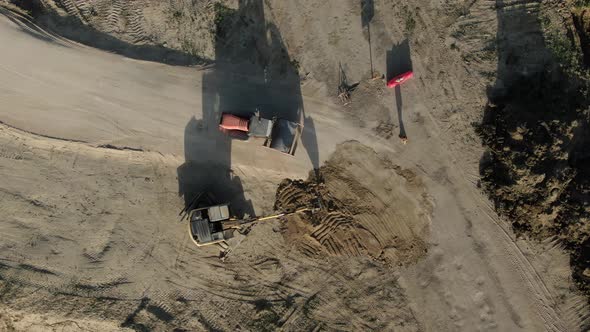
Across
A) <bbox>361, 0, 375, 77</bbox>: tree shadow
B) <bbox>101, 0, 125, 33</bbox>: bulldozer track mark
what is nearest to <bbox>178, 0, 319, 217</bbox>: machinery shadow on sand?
<bbox>361, 0, 375, 77</bbox>: tree shadow

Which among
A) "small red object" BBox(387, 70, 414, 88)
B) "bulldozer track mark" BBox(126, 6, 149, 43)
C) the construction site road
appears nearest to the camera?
"small red object" BBox(387, 70, 414, 88)

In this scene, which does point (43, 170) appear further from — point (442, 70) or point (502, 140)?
point (502, 140)

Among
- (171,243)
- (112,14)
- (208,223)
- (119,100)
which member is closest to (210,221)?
(208,223)

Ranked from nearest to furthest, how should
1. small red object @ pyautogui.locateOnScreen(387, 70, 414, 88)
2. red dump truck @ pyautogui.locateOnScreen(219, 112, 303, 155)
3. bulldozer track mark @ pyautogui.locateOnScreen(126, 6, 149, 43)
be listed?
1. red dump truck @ pyautogui.locateOnScreen(219, 112, 303, 155)
2. small red object @ pyautogui.locateOnScreen(387, 70, 414, 88)
3. bulldozer track mark @ pyautogui.locateOnScreen(126, 6, 149, 43)

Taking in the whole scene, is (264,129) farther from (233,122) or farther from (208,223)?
(208,223)

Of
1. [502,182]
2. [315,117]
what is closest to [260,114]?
[315,117]

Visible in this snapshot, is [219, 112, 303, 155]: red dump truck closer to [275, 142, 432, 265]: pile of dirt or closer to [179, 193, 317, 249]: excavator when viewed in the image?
[275, 142, 432, 265]: pile of dirt

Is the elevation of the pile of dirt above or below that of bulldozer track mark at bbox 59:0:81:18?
below

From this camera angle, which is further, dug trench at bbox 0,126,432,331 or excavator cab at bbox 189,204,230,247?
dug trench at bbox 0,126,432,331
